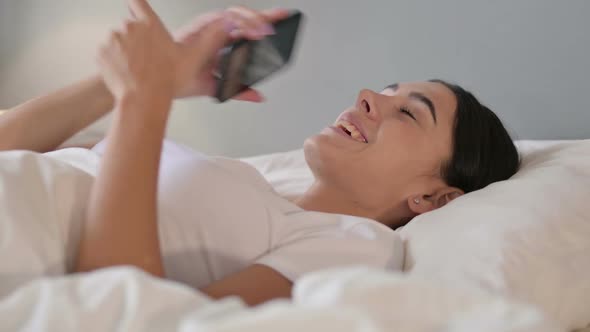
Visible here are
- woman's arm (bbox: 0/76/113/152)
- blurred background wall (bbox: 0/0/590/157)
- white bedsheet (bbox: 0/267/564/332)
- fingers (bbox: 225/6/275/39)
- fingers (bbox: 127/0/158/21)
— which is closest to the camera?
white bedsheet (bbox: 0/267/564/332)

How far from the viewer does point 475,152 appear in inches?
51.9

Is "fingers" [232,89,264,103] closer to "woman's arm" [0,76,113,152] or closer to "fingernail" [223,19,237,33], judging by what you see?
"fingernail" [223,19,237,33]

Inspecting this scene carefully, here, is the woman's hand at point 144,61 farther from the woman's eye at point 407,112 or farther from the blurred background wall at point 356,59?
the woman's eye at point 407,112

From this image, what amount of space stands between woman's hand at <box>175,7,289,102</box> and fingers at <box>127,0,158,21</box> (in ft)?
0.18

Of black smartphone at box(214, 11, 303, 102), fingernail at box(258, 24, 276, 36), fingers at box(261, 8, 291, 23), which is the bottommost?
black smartphone at box(214, 11, 303, 102)

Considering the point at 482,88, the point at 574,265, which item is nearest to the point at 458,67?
the point at 482,88

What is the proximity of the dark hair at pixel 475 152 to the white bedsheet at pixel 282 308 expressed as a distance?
0.71 meters

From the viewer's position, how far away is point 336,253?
97cm

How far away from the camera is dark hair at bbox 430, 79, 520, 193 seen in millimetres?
1310

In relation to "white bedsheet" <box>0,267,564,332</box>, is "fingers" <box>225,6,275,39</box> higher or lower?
higher

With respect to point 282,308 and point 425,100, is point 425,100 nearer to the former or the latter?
point 425,100

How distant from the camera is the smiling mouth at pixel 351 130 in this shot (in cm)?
129

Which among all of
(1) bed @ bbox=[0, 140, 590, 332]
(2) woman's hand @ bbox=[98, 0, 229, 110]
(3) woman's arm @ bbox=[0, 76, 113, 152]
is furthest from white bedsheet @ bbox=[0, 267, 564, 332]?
(3) woman's arm @ bbox=[0, 76, 113, 152]

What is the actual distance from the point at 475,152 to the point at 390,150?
178mm
